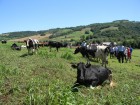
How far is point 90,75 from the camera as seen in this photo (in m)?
11.7

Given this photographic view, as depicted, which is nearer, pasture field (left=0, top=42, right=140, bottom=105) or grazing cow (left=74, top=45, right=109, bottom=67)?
pasture field (left=0, top=42, right=140, bottom=105)

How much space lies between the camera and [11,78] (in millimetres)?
10727

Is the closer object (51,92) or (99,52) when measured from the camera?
(51,92)

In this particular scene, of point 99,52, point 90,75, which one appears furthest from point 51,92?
point 99,52

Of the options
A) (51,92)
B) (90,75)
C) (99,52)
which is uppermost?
(51,92)

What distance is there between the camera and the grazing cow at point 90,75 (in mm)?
11141

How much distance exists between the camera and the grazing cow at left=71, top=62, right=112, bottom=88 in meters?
11.1

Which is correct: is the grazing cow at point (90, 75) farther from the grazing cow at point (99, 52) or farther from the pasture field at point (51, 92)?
the grazing cow at point (99, 52)

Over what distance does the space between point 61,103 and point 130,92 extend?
442 centimetres

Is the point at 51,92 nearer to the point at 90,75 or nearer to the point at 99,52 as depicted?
the point at 90,75

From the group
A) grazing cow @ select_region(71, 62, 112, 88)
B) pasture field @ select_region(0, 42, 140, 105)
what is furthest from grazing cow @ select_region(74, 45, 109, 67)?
pasture field @ select_region(0, 42, 140, 105)

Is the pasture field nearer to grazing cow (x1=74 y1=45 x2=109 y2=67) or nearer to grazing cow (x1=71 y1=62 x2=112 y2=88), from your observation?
grazing cow (x1=71 y1=62 x2=112 y2=88)

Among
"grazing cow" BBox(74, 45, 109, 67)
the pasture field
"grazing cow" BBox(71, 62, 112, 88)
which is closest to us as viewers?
the pasture field

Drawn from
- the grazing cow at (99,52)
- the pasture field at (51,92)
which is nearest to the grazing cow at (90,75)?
the pasture field at (51,92)
